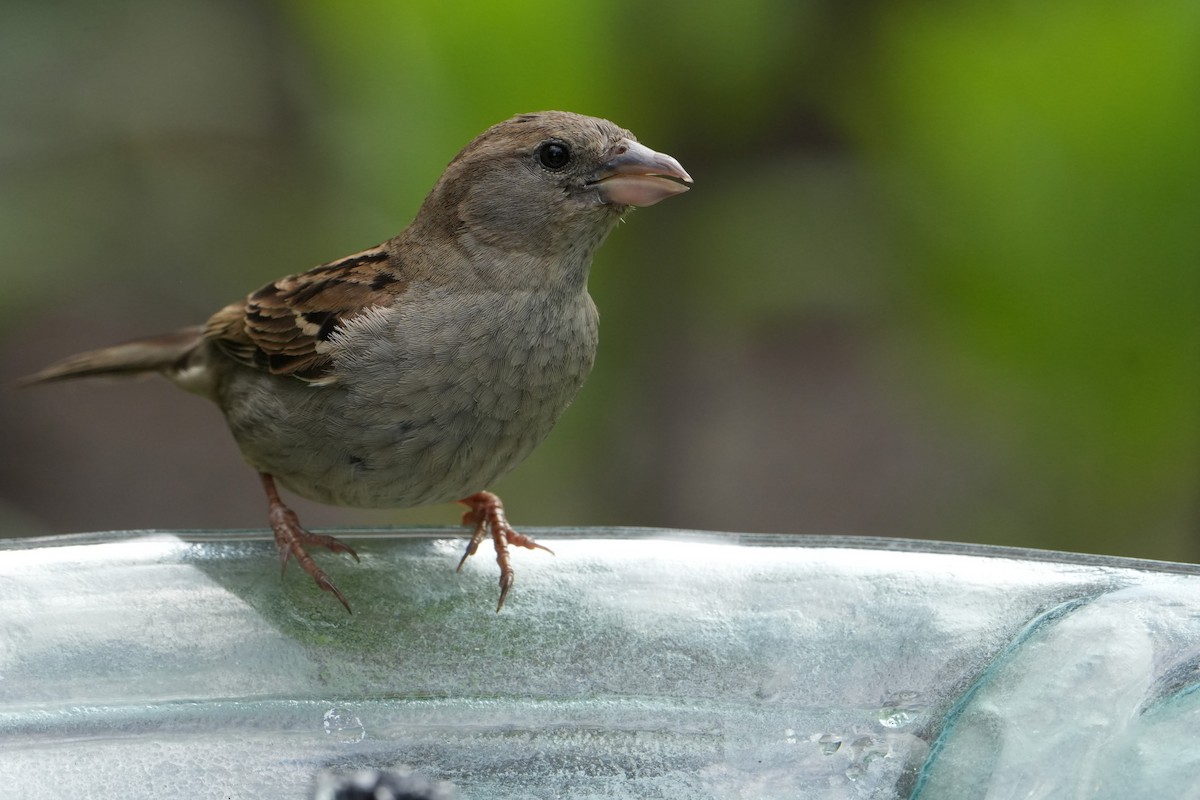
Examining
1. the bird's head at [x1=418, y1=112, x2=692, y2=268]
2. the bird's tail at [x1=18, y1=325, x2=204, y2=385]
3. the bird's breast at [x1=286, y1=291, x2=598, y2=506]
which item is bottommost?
the bird's tail at [x1=18, y1=325, x2=204, y2=385]

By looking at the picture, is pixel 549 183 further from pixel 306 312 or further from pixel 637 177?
pixel 306 312

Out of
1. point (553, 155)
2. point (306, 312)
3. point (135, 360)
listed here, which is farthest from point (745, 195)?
point (135, 360)

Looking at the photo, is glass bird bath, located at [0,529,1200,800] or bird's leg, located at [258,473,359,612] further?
bird's leg, located at [258,473,359,612]

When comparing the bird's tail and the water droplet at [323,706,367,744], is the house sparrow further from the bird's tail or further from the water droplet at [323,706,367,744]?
the bird's tail

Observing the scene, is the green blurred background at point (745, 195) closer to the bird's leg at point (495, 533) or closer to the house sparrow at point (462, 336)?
the bird's leg at point (495, 533)

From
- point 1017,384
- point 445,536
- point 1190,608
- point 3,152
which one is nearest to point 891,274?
point 1017,384

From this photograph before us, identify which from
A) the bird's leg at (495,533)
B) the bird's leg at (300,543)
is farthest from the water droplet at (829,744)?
the bird's leg at (300,543)

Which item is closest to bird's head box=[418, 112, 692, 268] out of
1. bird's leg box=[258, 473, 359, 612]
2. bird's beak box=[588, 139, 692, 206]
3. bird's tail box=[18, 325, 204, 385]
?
bird's beak box=[588, 139, 692, 206]
